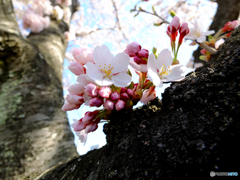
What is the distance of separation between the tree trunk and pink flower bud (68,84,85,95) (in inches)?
29.9

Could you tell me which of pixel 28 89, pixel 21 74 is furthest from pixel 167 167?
pixel 21 74

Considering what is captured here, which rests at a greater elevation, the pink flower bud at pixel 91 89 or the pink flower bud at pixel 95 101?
the pink flower bud at pixel 91 89

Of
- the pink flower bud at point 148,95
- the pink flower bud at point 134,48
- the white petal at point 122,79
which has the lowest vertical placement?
the pink flower bud at point 148,95

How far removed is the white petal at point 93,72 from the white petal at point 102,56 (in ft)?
0.10

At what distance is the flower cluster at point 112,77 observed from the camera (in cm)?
52

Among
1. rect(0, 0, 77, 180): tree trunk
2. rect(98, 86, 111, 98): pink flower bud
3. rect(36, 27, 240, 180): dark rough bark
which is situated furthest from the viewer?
rect(0, 0, 77, 180): tree trunk

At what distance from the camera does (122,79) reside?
54 cm

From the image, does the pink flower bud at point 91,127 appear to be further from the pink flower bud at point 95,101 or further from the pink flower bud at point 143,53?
the pink flower bud at point 143,53

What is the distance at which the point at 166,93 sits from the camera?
1.77ft

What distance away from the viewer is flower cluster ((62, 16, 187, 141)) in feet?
1.69

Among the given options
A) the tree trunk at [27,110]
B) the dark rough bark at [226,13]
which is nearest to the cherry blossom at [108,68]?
the tree trunk at [27,110]

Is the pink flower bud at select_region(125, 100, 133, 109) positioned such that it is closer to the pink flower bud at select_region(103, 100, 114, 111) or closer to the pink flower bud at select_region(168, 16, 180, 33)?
the pink flower bud at select_region(103, 100, 114, 111)

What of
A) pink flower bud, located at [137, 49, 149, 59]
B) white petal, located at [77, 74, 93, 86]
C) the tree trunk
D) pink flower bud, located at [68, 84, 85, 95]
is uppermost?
pink flower bud, located at [137, 49, 149, 59]

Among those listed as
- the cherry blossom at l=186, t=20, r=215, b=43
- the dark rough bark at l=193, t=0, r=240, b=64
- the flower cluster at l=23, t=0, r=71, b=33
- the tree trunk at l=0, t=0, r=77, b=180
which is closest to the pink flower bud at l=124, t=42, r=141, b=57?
the cherry blossom at l=186, t=20, r=215, b=43
